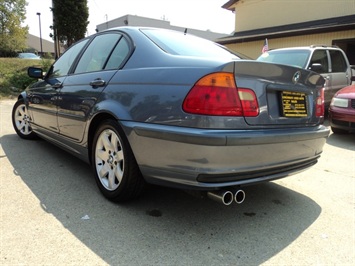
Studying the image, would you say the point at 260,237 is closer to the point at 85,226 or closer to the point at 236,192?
the point at 236,192

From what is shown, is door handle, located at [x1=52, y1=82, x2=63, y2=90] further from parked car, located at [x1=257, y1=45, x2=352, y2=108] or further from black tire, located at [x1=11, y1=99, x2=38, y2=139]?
parked car, located at [x1=257, y1=45, x2=352, y2=108]

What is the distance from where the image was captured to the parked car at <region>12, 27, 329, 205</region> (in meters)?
2.09

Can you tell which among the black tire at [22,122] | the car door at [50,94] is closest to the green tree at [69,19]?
the black tire at [22,122]

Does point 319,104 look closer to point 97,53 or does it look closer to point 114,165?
point 114,165

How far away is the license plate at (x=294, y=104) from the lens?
2426mm

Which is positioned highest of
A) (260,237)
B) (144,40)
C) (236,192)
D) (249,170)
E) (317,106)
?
(144,40)

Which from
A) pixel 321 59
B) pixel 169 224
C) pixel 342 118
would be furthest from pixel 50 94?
pixel 321 59

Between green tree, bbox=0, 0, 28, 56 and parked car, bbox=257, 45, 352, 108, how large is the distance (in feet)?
109

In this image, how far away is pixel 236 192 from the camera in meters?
2.16

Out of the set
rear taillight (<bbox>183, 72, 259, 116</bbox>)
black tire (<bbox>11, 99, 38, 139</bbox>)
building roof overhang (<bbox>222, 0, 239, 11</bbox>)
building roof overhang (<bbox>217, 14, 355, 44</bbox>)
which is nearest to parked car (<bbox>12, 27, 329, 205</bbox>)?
rear taillight (<bbox>183, 72, 259, 116</bbox>)

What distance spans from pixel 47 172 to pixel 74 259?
5.97 feet

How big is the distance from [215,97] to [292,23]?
16374 mm

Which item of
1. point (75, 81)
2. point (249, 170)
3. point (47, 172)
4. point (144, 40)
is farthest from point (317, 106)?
point (47, 172)

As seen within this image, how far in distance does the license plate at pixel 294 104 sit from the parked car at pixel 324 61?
4.31 m
